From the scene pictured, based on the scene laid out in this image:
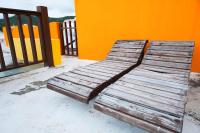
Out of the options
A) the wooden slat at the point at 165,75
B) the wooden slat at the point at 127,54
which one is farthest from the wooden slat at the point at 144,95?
the wooden slat at the point at 127,54

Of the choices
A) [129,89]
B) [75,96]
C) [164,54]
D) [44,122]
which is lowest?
[44,122]

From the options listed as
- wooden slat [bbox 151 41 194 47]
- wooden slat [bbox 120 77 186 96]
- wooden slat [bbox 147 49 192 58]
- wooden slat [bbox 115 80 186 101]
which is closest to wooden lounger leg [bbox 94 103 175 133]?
wooden slat [bbox 115 80 186 101]

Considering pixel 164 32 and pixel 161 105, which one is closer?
pixel 161 105

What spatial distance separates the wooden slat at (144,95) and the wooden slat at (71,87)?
10.8 inches

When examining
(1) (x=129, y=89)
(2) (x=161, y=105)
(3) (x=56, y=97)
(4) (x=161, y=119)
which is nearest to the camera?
(4) (x=161, y=119)

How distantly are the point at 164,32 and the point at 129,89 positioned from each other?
2050 millimetres

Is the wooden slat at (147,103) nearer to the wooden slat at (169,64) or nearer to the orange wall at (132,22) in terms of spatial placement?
the wooden slat at (169,64)

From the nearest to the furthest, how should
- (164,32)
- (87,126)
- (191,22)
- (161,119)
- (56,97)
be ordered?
(161,119) → (87,126) → (56,97) → (191,22) → (164,32)

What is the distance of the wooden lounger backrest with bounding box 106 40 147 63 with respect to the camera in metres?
3.03

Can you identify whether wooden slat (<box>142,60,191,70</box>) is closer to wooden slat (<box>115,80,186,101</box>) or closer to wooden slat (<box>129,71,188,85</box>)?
wooden slat (<box>129,71,188,85</box>)

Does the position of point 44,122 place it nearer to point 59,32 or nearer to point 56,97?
point 56,97

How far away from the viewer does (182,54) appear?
8.46 ft

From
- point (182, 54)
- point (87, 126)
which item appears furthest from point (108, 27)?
point (87, 126)

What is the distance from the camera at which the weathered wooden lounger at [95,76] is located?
1888mm
